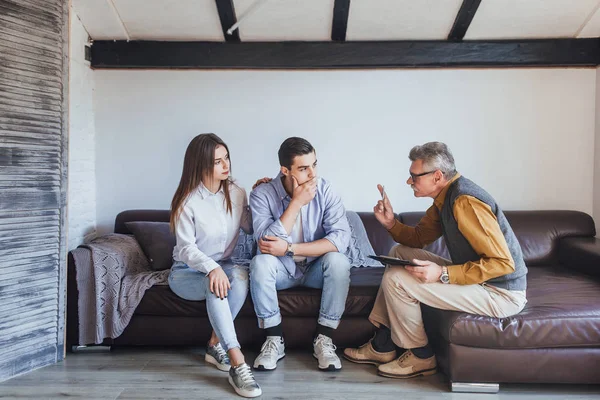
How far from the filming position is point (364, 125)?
4.47 meters

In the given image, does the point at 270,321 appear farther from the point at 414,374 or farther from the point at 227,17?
the point at 227,17

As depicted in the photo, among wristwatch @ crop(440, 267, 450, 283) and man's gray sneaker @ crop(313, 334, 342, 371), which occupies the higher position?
wristwatch @ crop(440, 267, 450, 283)

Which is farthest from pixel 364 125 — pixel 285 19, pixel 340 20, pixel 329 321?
pixel 329 321

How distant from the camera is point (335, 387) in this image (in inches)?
112

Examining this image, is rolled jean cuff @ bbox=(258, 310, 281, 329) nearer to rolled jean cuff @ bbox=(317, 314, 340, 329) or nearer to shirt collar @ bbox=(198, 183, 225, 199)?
rolled jean cuff @ bbox=(317, 314, 340, 329)

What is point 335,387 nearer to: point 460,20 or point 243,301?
point 243,301

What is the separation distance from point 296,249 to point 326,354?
56cm

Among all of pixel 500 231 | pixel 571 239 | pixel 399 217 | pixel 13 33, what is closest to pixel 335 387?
pixel 500 231

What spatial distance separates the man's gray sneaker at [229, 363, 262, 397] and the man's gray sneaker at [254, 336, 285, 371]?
188 millimetres

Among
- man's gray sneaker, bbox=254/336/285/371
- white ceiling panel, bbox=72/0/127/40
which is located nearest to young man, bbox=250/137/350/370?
man's gray sneaker, bbox=254/336/285/371

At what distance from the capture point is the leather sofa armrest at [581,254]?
352 centimetres

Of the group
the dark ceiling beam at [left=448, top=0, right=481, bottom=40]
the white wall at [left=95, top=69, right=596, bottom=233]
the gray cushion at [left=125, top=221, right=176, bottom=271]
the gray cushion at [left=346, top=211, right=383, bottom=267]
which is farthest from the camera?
the white wall at [left=95, top=69, right=596, bottom=233]

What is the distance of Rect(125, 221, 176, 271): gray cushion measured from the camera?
12.2ft

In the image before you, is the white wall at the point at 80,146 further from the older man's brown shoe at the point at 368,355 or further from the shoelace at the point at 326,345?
the older man's brown shoe at the point at 368,355
